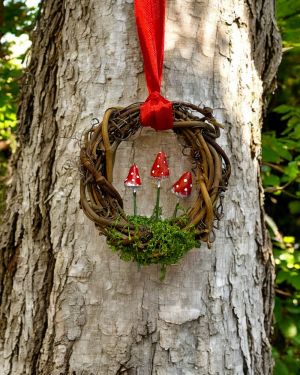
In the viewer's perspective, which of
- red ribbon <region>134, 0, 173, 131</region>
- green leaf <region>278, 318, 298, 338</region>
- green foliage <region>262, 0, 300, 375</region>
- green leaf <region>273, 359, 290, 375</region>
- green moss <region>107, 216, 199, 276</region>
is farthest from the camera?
green leaf <region>278, 318, 298, 338</region>

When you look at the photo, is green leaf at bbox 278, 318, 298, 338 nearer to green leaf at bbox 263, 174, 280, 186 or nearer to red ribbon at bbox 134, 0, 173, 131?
green leaf at bbox 263, 174, 280, 186

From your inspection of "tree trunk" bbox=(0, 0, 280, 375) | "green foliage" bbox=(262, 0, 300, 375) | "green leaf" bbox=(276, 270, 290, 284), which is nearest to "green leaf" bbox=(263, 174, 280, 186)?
"green foliage" bbox=(262, 0, 300, 375)

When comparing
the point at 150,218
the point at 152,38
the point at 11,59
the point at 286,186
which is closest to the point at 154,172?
the point at 150,218

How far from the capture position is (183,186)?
130 cm

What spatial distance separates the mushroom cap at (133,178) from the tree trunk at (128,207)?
0.07 meters

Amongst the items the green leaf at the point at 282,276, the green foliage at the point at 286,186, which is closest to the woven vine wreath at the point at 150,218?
the green foliage at the point at 286,186

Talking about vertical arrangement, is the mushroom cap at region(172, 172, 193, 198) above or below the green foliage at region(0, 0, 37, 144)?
below

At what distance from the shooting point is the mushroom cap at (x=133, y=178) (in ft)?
4.27

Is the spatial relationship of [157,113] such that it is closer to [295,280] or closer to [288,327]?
[295,280]

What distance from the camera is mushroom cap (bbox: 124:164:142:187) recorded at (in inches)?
51.3

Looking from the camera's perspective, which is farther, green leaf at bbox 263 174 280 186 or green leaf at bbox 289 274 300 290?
green leaf at bbox 263 174 280 186

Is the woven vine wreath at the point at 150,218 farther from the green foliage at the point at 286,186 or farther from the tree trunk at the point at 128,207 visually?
the green foliage at the point at 286,186

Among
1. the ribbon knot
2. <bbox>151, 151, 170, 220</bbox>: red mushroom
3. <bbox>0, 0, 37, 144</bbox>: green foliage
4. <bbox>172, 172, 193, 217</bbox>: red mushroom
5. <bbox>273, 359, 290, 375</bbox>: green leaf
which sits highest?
<bbox>0, 0, 37, 144</bbox>: green foliage

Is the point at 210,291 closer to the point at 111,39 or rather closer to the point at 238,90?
the point at 238,90
